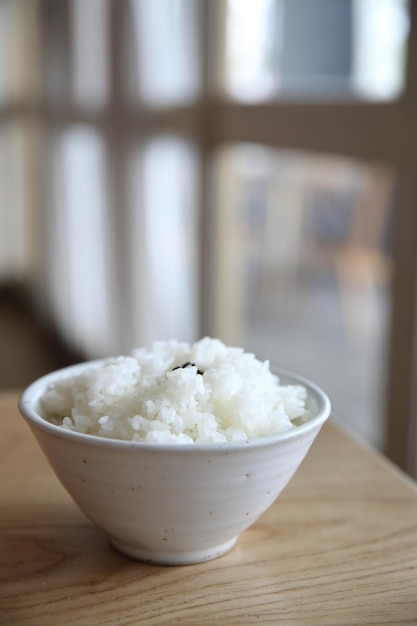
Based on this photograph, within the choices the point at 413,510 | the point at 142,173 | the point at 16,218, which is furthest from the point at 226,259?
the point at 16,218

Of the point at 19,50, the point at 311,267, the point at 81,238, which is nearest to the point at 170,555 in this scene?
the point at 311,267

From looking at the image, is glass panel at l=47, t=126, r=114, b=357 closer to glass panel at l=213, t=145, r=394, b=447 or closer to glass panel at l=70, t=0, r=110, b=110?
glass panel at l=70, t=0, r=110, b=110

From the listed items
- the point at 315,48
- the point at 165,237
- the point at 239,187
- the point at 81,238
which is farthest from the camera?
the point at 81,238

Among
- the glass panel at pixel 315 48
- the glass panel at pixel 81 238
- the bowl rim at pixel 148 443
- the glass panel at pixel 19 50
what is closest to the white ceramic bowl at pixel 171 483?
the bowl rim at pixel 148 443

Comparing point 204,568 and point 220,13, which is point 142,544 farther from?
point 220,13

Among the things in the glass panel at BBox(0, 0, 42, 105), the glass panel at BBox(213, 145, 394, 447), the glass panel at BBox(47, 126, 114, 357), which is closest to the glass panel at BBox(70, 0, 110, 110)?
the glass panel at BBox(47, 126, 114, 357)

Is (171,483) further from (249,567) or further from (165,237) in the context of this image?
(165,237)
